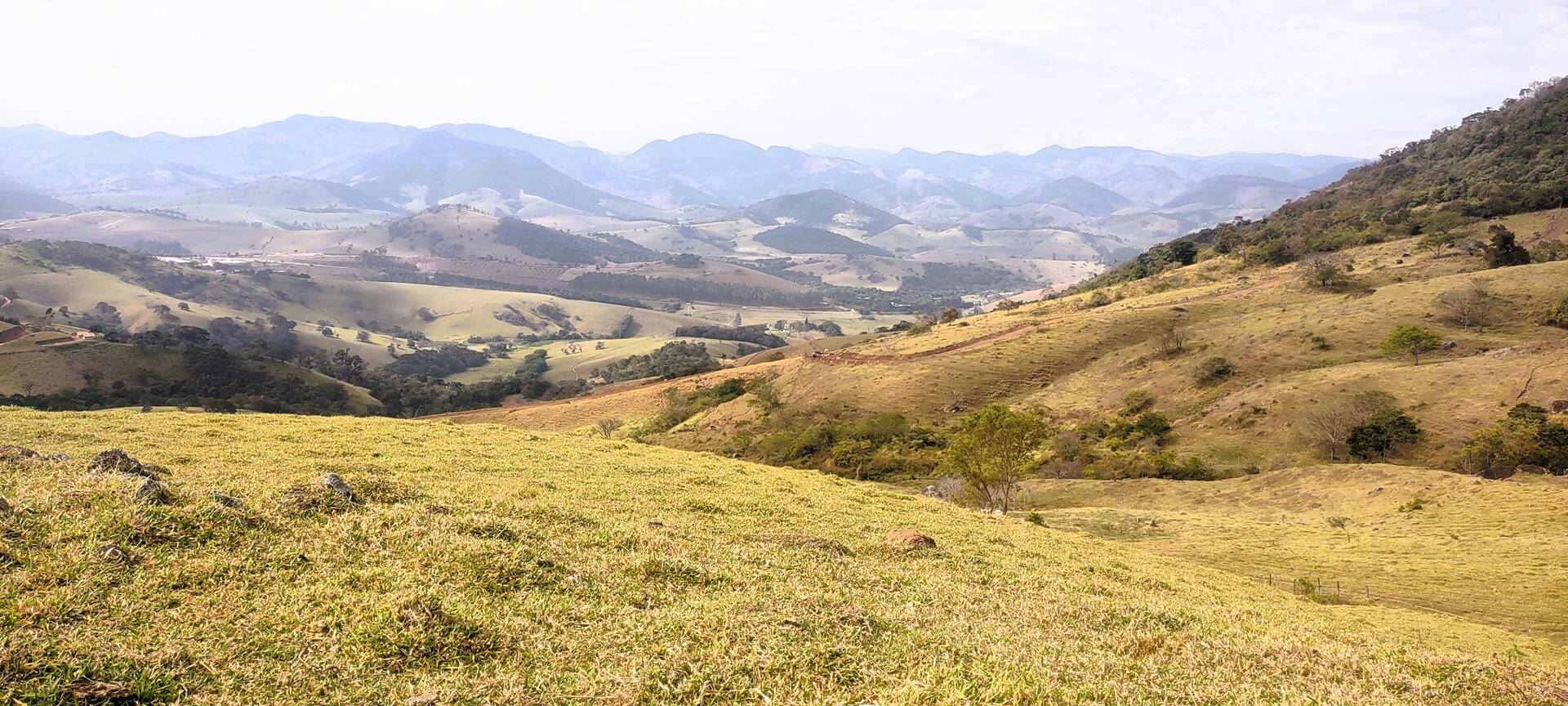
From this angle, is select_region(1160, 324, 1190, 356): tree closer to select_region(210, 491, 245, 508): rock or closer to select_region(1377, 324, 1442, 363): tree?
select_region(1377, 324, 1442, 363): tree

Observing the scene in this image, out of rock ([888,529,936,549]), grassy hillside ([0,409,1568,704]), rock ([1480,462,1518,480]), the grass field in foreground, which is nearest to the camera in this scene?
grassy hillside ([0,409,1568,704])

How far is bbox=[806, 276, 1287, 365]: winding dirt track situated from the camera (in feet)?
260

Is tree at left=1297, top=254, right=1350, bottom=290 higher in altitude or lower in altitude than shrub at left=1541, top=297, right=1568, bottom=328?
higher

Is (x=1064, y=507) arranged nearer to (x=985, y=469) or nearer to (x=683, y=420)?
(x=985, y=469)

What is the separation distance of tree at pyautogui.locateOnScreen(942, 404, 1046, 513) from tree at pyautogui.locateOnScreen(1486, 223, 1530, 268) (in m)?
73.8

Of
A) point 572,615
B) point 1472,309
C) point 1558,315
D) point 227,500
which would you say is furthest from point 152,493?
point 1558,315

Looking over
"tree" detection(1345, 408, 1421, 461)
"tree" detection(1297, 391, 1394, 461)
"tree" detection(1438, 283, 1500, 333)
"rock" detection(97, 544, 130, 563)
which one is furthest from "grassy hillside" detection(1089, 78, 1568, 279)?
"rock" detection(97, 544, 130, 563)

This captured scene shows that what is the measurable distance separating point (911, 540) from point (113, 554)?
13.3 metres

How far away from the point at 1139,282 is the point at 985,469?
302 feet

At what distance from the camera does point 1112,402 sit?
206 feet

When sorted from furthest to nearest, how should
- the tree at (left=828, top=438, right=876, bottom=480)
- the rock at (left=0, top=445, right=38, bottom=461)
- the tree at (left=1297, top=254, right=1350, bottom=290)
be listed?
the tree at (left=1297, top=254, right=1350, bottom=290) → the tree at (left=828, top=438, right=876, bottom=480) → the rock at (left=0, top=445, right=38, bottom=461)

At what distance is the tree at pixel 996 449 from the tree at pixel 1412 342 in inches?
1609

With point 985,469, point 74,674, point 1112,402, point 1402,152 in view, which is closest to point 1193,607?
point 74,674

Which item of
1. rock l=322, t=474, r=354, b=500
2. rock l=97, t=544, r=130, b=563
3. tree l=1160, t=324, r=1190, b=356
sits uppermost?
rock l=97, t=544, r=130, b=563
